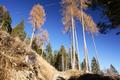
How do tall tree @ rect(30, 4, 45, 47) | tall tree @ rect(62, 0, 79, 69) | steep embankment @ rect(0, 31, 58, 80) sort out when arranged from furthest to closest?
tall tree @ rect(30, 4, 45, 47) < tall tree @ rect(62, 0, 79, 69) < steep embankment @ rect(0, 31, 58, 80)

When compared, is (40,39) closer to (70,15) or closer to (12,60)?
(70,15)

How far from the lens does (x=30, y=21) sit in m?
40.7

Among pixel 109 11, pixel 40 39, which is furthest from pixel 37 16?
pixel 109 11

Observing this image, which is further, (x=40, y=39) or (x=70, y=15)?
(x=40, y=39)

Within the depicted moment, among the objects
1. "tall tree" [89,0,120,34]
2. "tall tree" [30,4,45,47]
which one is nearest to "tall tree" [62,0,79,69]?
"tall tree" [30,4,45,47]

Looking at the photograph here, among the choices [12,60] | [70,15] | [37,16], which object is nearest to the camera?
[12,60]

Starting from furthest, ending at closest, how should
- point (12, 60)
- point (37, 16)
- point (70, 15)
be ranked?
point (37, 16)
point (70, 15)
point (12, 60)

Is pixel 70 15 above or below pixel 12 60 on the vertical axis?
above

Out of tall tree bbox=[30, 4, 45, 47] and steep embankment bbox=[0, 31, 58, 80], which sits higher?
tall tree bbox=[30, 4, 45, 47]

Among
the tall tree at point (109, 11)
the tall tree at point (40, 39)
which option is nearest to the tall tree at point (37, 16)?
the tall tree at point (40, 39)

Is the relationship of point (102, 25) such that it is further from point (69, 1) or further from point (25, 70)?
point (69, 1)

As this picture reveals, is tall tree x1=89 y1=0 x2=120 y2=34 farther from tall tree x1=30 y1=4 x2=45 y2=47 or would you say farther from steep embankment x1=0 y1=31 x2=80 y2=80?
tall tree x1=30 y1=4 x2=45 y2=47

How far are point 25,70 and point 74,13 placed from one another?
26.3 metres

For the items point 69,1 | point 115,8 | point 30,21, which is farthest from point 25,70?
point 30,21
